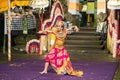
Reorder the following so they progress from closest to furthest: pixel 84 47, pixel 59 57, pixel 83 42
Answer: pixel 59 57 < pixel 84 47 < pixel 83 42

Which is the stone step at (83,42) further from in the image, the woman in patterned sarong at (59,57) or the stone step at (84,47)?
the woman in patterned sarong at (59,57)

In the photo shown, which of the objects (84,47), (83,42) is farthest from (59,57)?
(83,42)

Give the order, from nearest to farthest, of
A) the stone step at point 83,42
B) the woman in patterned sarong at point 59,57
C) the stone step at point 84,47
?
the woman in patterned sarong at point 59,57 < the stone step at point 84,47 < the stone step at point 83,42

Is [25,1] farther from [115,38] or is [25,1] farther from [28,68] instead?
[28,68]

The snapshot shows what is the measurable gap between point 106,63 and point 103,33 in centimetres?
477

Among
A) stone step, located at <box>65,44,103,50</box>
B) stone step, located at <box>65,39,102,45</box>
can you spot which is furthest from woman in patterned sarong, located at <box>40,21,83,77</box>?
stone step, located at <box>65,39,102,45</box>

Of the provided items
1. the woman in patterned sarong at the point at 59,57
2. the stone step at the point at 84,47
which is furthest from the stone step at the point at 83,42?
the woman in patterned sarong at the point at 59,57

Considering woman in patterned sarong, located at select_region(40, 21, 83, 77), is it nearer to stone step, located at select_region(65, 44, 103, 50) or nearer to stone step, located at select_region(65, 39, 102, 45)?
stone step, located at select_region(65, 44, 103, 50)

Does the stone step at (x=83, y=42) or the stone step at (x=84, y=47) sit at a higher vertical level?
the stone step at (x=83, y=42)

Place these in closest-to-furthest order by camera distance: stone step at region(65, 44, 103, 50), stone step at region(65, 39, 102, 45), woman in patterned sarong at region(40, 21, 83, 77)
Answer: woman in patterned sarong at region(40, 21, 83, 77) → stone step at region(65, 44, 103, 50) → stone step at region(65, 39, 102, 45)

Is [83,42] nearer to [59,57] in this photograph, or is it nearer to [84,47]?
[84,47]

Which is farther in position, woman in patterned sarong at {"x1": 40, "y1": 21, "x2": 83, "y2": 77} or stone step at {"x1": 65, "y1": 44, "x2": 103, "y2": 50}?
stone step at {"x1": 65, "y1": 44, "x2": 103, "y2": 50}

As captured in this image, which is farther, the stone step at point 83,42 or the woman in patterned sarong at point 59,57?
the stone step at point 83,42

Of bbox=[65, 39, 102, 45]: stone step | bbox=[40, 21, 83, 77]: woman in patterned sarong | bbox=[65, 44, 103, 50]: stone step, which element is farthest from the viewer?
bbox=[65, 39, 102, 45]: stone step
